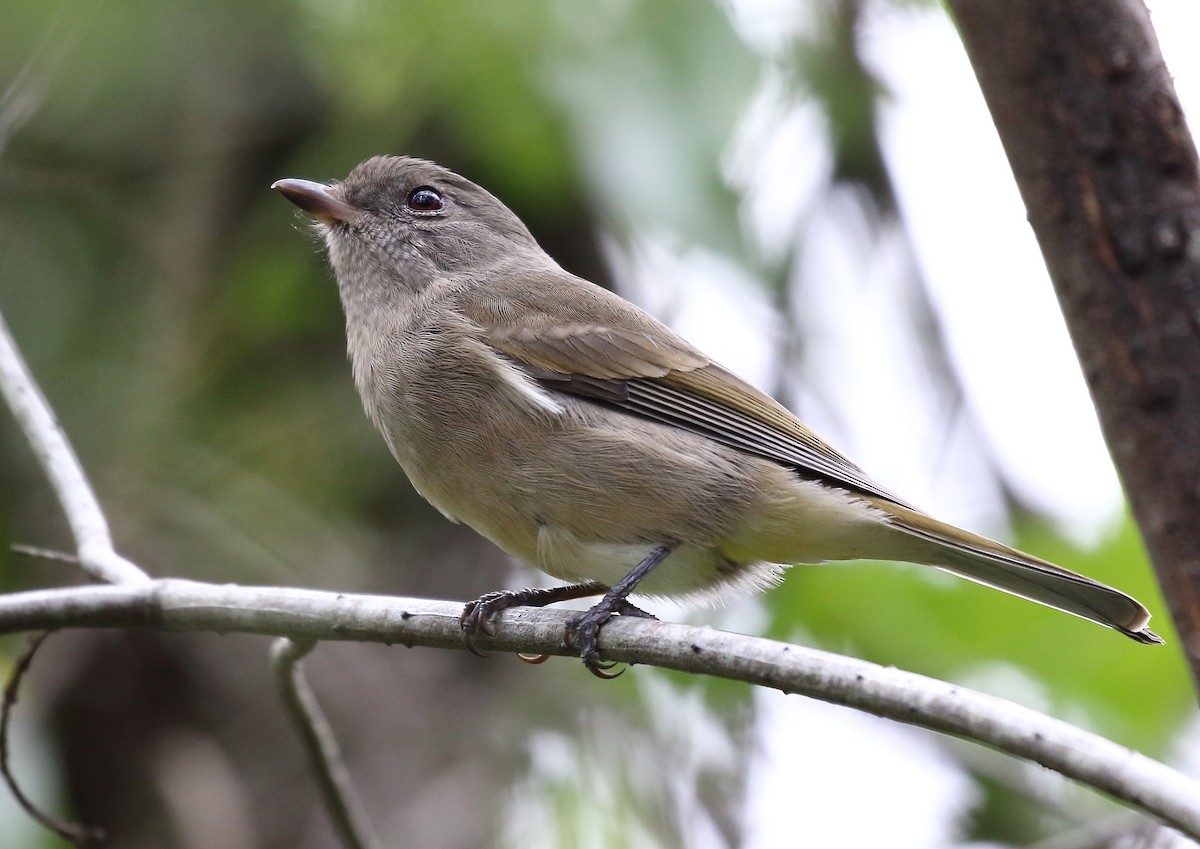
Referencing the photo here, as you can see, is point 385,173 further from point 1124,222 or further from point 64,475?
point 1124,222

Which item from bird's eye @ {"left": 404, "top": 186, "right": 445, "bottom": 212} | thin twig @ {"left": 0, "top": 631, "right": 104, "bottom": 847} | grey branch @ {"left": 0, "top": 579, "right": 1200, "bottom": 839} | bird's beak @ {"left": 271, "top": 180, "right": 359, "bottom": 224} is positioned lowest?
thin twig @ {"left": 0, "top": 631, "right": 104, "bottom": 847}

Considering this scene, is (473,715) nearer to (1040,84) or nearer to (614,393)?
(614,393)

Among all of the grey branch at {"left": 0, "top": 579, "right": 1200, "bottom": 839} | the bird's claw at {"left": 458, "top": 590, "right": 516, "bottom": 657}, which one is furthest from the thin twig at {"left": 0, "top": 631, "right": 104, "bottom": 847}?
the bird's claw at {"left": 458, "top": 590, "right": 516, "bottom": 657}

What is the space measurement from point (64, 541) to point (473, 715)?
5.61 feet

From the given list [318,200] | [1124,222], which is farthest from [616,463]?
[1124,222]

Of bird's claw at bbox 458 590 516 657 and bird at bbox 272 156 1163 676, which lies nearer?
bird's claw at bbox 458 590 516 657

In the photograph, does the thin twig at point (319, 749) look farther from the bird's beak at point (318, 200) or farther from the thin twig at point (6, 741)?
the bird's beak at point (318, 200)

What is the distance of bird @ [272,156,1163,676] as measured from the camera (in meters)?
3.60

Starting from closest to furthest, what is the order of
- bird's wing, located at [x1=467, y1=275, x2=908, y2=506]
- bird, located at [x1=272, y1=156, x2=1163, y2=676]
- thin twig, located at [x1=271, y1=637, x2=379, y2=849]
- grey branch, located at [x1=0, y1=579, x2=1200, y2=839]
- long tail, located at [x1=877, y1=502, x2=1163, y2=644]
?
1. grey branch, located at [x1=0, y1=579, x2=1200, y2=839]
2. thin twig, located at [x1=271, y1=637, x2=379, y2=849]
3. long tail, located at [x1=877, y1=502, x2=1163, y2=644]
4. bird, located at [x1=272, y1=156, x2=1163, y2=676]
5. bird's wing, located at [x1=467, y1=275, x2=908, y2=506]

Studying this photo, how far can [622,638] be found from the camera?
9.39 ft

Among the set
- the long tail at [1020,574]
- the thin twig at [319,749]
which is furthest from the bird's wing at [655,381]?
the thin twig at [319,749]

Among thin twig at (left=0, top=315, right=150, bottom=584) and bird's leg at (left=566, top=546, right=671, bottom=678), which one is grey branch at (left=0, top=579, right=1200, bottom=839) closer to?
bird's leg at (left=566, top=546, right=671, bottom=678)

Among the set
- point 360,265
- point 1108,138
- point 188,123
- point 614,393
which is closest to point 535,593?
point 614,393

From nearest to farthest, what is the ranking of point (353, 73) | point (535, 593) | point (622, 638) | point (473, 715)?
point (622, 638), point (535, 593), point (353, 73), point (473, 715)
